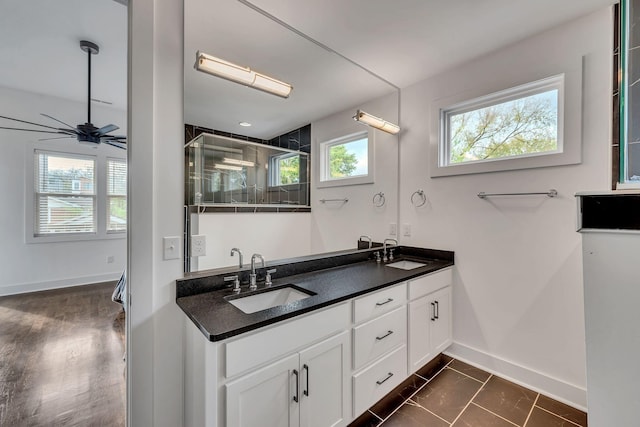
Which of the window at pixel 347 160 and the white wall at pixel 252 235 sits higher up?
the window at pixel 347 160

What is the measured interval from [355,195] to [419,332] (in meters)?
1.30

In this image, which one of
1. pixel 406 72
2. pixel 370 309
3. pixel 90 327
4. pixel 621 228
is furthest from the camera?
→ pixel 90 327

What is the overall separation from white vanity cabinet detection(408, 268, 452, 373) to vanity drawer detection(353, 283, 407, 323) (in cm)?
12

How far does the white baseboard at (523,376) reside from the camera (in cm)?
172

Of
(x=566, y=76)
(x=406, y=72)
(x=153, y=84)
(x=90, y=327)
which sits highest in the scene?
(x=406, y=72)

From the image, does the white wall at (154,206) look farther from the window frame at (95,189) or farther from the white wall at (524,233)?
the window frame at (95,189)

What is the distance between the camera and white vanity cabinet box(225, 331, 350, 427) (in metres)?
1.06

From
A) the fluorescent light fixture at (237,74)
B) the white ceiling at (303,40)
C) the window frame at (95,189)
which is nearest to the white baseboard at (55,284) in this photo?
the window frame at (95,189)

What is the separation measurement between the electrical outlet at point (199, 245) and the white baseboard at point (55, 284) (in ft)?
14.0

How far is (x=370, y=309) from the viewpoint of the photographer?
159 cm

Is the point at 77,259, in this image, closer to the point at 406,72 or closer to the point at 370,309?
the point at 370,309

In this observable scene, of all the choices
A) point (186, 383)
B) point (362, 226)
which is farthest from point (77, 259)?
point (362, 226)

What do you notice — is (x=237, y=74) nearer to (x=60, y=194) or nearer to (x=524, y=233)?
(x=524, y=233)

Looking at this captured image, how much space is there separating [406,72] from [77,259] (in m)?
5.51
